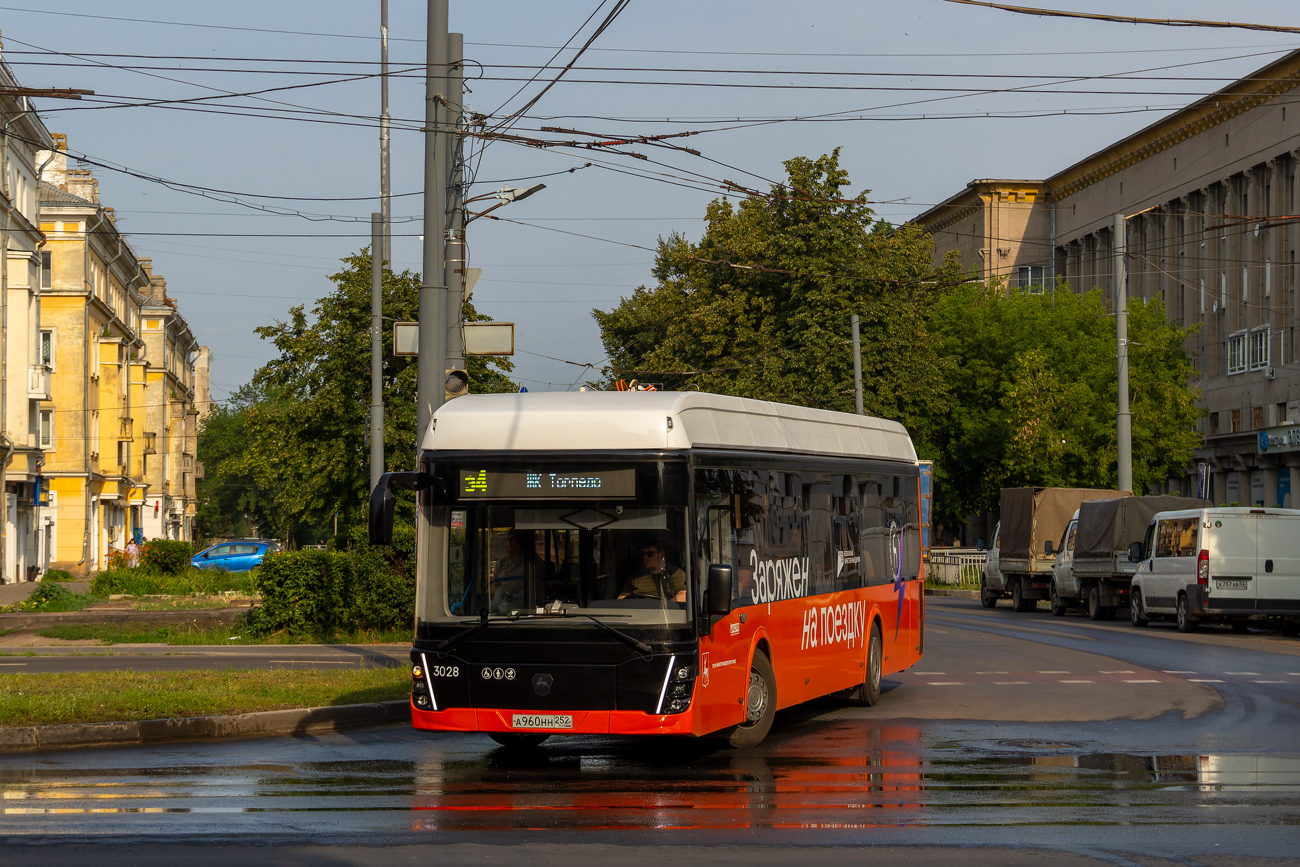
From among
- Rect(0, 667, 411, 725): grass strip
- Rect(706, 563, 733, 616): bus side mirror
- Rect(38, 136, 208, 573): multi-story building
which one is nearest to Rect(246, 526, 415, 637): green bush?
Rect(0, 667, 411, 725): grass strip

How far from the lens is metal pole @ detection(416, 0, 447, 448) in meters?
16.3

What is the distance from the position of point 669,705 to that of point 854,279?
131ft

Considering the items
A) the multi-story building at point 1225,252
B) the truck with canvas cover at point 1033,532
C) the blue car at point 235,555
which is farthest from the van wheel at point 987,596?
the blue car at point 235,555

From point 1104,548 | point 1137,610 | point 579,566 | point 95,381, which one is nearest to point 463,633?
point 579,566

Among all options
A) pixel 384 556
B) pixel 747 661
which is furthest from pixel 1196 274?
pixel 747 661

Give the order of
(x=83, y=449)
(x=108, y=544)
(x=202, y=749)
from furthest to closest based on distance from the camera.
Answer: (x=108, y=544), (x=83, y=449), (x=202, y=749)

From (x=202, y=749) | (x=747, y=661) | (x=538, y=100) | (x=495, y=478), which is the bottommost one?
(x=202, y=749)

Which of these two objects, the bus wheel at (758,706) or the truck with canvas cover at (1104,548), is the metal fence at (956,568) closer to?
the truck with canvas cover at (1104,548)

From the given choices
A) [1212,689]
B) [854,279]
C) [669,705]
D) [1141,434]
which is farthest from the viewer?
[1141,434]

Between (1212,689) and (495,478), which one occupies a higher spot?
(495,478)

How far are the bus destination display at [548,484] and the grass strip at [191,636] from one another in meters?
12.0

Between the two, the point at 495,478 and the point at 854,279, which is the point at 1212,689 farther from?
the point at 854,279

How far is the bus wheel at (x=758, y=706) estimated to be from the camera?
12141 mm

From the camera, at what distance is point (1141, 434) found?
53844mm
